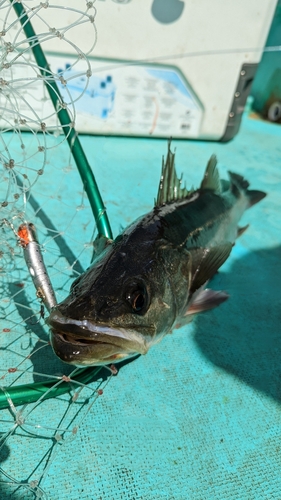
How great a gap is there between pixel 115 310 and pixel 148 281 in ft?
0.79

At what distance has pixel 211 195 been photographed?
7.80 ft

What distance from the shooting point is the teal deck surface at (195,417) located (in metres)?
1.32

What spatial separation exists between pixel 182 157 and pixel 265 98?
8.60 feet

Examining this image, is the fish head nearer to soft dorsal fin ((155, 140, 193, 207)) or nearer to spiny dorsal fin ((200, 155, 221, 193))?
soft dorsal fin ((155, 140, 193, 207))

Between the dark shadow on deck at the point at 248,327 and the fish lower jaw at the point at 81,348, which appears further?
the dark shadow on deck at the point at 248,327

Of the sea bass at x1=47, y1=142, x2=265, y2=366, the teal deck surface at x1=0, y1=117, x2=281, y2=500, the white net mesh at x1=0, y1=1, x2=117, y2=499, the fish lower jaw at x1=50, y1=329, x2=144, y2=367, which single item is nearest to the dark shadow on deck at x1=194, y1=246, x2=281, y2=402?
the teal deck surface at x1=0, y1=117, x2=281, y2=500

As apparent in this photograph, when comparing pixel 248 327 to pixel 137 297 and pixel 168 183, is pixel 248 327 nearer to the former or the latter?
pixel 168 183

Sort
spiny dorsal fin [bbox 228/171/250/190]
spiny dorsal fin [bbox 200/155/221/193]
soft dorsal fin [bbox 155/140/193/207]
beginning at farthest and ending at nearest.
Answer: spiny dorsal fin [bbox 228/171/250/190]
spiny dorsal fin [bbox 200/155/221/193]
soft dorsal fin [bbox 155/140/193/207]

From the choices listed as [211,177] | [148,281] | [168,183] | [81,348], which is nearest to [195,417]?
[148,281]

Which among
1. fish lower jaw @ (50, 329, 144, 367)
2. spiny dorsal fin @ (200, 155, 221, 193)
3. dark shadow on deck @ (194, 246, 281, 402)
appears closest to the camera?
fish lower jaw @ (50, 329, 144, 367)

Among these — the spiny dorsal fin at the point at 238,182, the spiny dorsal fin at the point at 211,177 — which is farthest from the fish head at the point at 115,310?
the spiny dorsal fin at the point at 238,182

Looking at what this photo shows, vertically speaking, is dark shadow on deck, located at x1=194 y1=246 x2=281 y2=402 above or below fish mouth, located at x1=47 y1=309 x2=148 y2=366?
below

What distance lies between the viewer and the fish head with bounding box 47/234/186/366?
1.14 meters

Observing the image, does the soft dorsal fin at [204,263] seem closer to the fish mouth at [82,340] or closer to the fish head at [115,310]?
the fish head at [115,310]
